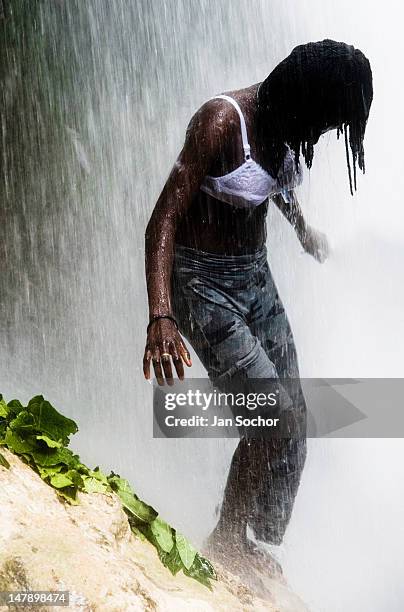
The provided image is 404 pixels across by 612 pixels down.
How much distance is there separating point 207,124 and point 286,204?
0.69m

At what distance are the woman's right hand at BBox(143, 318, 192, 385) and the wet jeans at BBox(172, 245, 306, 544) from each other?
0.36 m

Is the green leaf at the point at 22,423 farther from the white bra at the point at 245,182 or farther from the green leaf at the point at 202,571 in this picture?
the white bra at the point at 245,182

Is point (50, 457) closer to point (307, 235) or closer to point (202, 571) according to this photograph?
point (202, 571)

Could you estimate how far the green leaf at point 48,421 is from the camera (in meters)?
2.74

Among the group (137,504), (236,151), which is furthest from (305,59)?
(137,504)

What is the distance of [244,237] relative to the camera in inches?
121

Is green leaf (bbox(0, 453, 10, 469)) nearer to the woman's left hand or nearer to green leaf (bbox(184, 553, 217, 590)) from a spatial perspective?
green leaf (bbox(184, 553, 217, 590))

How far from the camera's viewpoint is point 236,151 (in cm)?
288

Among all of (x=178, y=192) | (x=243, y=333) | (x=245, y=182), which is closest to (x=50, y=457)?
(x=243, y=333)

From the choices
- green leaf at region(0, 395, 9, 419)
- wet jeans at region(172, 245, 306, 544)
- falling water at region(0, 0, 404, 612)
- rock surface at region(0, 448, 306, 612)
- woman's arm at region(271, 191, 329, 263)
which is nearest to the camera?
rock surface at region(0, 448, 306, 612)

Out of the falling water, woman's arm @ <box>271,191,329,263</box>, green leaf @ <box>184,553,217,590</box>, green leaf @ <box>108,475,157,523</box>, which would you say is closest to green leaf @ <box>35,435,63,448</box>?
green leaf @ <box>108,475,157,523</box>

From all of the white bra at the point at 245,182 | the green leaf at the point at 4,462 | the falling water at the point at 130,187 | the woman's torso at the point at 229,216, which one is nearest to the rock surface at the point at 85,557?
the green leaf at the point at 4,462

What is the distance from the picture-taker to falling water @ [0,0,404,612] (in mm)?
6586

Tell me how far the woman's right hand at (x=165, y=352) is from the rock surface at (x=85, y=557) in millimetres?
494
